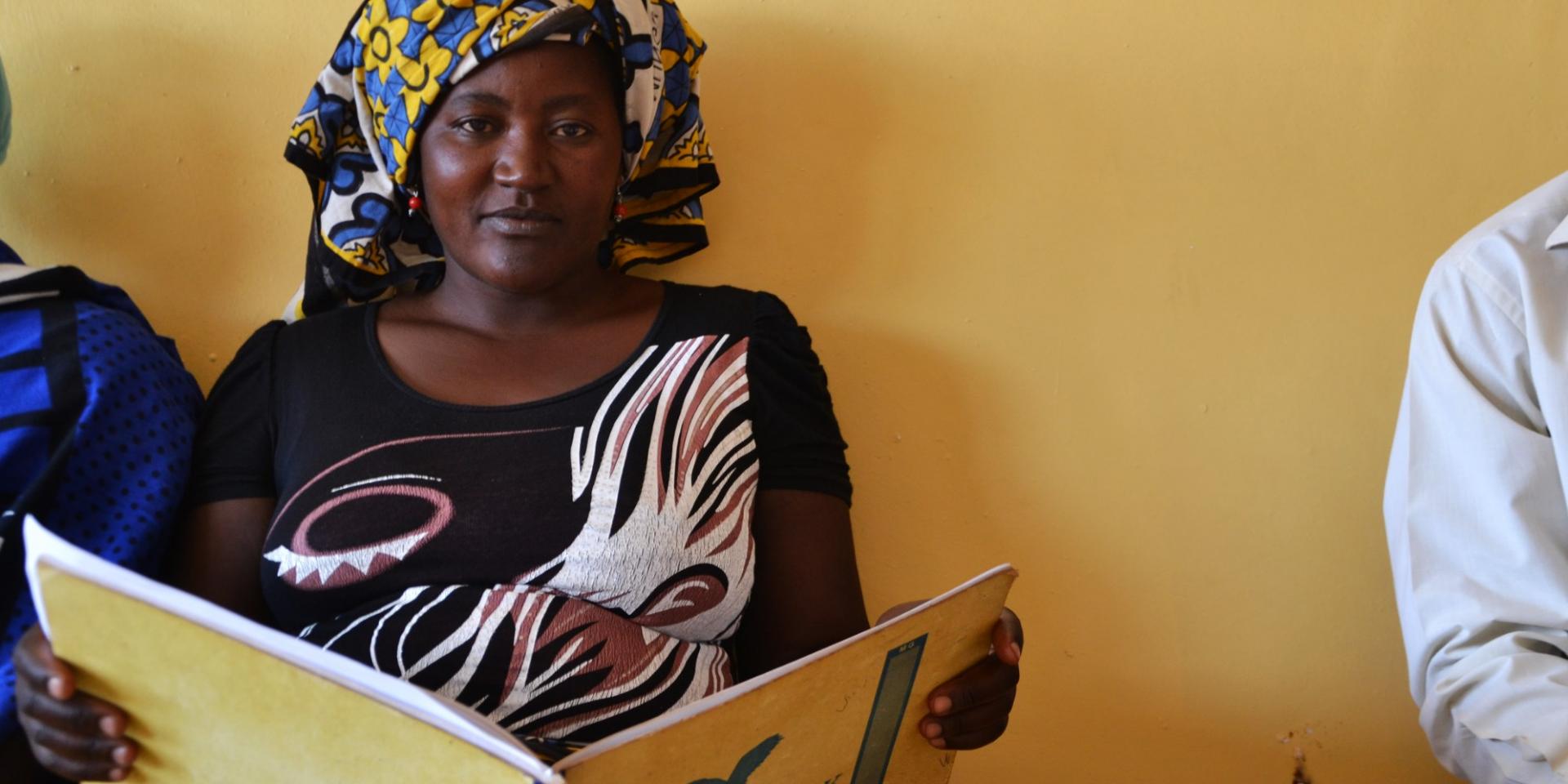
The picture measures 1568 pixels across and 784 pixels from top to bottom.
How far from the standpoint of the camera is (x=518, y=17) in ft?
3.67

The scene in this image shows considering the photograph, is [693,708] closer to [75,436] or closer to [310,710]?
[310,710]

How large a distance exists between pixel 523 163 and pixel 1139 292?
727 mm

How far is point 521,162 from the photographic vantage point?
112cm

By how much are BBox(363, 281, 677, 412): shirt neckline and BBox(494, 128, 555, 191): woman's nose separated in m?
0.19

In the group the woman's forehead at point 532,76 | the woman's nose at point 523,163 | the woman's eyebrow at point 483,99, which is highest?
the woman's forehead at point 532,76

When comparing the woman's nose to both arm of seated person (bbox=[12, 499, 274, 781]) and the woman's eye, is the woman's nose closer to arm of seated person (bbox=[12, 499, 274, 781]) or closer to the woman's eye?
the woman's eye

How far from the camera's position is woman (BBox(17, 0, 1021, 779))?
3.53ft

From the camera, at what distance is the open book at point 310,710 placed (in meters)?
0.71

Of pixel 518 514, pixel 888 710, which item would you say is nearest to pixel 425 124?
pixel 518 514

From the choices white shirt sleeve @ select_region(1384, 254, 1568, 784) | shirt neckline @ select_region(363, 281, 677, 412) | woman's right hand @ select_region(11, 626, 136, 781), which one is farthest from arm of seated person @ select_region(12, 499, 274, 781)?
white shirt sleeve @ select_region(1384, 254, 1568, 784)

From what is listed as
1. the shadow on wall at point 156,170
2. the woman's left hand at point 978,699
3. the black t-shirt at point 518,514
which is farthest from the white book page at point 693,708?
the shadow on wall at point 156,170

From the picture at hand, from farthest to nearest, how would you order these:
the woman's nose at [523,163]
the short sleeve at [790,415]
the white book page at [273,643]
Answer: the short sleeve at [790,415], the woman's nose at [523,163], the white book page at [273,643]

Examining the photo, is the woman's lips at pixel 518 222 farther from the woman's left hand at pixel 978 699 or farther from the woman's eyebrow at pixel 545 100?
the woman's left hand at pixel 978 699

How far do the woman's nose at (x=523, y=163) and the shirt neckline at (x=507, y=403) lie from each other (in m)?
0.19
